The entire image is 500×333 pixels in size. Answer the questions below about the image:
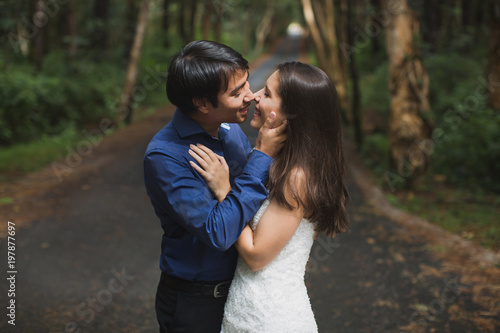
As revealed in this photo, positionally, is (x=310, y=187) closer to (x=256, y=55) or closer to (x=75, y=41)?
(x=75, y=41)

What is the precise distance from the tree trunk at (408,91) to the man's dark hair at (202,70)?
6462 millimetres

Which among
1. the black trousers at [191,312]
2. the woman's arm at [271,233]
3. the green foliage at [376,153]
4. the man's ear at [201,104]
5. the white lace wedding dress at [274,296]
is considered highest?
the man's ear at [201,104]

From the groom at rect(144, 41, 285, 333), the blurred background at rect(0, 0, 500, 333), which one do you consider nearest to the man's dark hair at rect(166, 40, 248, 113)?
the groom at rect(144, 41, 285, 333)

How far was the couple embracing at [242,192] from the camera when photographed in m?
1.86

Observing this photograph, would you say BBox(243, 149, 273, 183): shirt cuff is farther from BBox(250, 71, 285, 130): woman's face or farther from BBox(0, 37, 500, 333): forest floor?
BBox(0, 37, 500, 333): forest floor

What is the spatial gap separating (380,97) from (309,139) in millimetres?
13075

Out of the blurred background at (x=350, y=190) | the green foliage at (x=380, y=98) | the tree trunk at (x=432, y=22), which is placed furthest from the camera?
the tree trunk at (x=432, y=22)

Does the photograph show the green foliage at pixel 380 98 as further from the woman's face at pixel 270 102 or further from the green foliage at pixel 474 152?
the woman's face at pixel 270 102

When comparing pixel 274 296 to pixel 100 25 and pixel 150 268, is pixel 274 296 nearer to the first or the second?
pixel 150 268

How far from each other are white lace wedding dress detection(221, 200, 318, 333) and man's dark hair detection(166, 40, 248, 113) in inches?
22.9

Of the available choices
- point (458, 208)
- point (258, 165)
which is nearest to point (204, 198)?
point (258, 165)

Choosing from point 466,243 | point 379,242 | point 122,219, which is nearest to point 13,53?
point 122,219

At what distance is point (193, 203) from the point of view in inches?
71.0

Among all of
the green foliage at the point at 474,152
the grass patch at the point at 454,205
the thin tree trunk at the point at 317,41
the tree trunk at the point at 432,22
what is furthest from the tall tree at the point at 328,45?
the grass patch at the point at 454,205
